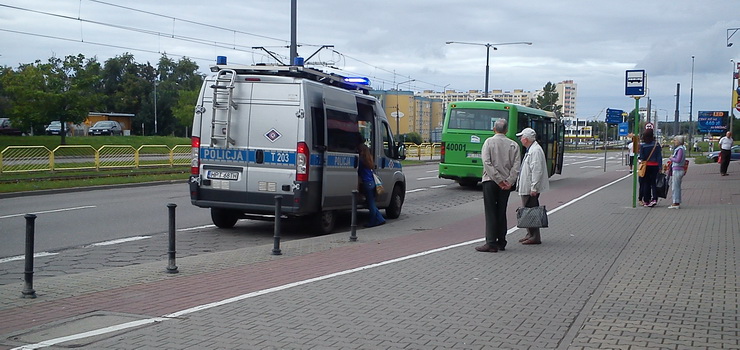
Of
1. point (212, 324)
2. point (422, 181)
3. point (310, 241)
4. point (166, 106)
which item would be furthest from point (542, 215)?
point (166, 106)

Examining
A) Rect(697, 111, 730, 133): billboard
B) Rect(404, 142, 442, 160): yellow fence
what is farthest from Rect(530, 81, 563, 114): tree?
Rect(404, 142, 442, 160): yellow fence

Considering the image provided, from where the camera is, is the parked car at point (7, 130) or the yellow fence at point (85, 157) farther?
the parked car at point (7, 130)

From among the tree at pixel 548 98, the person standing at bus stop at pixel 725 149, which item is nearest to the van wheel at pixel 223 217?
the person standing at bus stop at pixel 725 149

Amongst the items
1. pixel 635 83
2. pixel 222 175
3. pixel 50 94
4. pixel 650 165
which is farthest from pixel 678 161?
pixel 50 94

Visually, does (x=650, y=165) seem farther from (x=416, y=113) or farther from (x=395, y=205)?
(x=416, y=113)

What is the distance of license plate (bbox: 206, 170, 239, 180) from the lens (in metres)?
12.4

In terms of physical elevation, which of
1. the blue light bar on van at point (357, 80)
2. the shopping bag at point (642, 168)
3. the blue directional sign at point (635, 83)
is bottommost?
the shopping bag at point (642, 168)

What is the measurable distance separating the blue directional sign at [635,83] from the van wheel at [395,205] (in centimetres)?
591

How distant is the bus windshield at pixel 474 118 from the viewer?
81.4 feet

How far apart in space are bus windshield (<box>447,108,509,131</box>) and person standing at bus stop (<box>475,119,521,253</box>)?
14378 mm

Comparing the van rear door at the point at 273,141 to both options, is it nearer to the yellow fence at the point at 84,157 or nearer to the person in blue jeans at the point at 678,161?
the person in blue jeans at the point at 678,161

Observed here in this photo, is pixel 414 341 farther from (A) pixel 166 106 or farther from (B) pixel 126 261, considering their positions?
(A) pixel 166 106

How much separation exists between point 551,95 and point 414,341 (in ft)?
340

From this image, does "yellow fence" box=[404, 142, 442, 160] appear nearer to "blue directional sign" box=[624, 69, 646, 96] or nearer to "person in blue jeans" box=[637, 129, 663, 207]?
"person in blue jeans" box=[637, 129, 663, 207]
